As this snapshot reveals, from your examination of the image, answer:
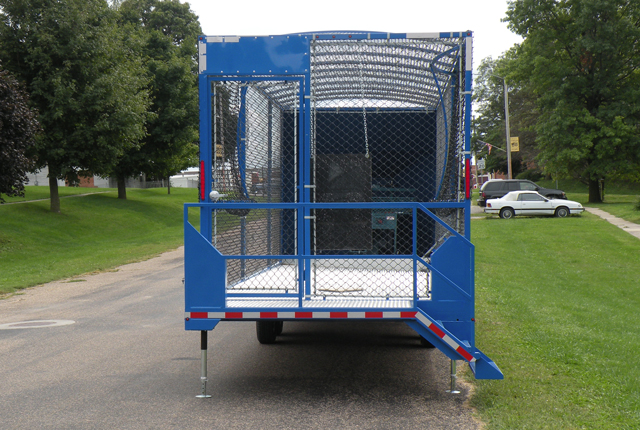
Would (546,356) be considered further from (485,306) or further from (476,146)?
(476,146)

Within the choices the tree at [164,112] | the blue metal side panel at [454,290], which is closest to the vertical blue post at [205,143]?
the blue metal side panel at [454,290]

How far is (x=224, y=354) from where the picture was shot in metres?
6.71

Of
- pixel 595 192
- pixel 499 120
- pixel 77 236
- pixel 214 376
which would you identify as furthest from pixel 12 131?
pixel 499 120

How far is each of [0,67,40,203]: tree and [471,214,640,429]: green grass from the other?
12.8 metres

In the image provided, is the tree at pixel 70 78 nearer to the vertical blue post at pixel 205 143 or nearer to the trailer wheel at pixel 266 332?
the trailer wheel at pixel 266 332

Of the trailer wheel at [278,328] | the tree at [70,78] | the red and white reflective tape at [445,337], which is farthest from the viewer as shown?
the tree at [70,78]

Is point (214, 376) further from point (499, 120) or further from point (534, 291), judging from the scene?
point (499, 120)

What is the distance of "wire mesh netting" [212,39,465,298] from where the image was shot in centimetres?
589

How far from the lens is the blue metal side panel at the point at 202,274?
4.91m

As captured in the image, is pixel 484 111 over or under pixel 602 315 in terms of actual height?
over

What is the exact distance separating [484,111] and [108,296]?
64089 mm

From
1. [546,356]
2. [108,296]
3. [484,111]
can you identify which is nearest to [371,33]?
[546,356]

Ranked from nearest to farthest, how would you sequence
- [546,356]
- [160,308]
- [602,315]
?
[546,356], [602,315], [160,308]

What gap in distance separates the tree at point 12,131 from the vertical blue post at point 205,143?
1263 centimetres
